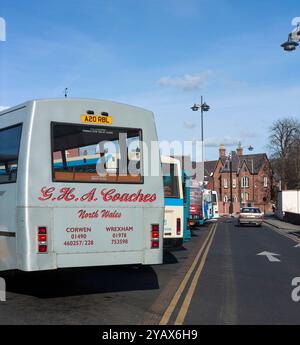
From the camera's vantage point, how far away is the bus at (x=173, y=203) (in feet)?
52.6

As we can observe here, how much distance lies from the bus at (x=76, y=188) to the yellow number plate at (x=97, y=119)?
2cm

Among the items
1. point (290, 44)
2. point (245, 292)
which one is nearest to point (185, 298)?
point (245, 292)

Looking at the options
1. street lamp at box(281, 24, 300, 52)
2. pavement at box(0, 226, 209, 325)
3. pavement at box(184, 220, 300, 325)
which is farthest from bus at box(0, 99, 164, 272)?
street lamp at box(281, 24, 300, 52)

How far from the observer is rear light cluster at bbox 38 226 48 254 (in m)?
8.54

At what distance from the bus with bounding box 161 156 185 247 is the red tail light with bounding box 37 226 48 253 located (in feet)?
24.9

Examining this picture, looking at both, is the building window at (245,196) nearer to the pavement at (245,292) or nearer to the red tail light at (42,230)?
the pavement at (245,292)

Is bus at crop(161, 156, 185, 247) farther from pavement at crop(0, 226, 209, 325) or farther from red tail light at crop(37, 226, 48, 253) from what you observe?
red tail light at crop(37, 226, 48, 253)

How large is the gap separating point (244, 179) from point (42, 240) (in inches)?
4071

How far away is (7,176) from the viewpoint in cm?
927

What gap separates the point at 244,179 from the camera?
10975 centimetres
